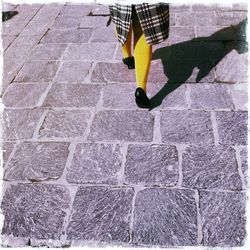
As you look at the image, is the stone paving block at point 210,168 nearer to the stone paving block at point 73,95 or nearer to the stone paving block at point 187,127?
the stone paving block at point 187,127

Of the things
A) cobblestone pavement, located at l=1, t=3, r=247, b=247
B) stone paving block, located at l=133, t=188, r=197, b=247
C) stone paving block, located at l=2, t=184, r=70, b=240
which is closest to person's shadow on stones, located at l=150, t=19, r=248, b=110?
cobblestone pavement, located at l=1, t=3, r=247, b=247

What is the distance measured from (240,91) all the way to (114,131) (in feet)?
3.88

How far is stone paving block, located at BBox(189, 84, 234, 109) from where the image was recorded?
9.73 ft

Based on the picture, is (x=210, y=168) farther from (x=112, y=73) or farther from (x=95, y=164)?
(x=112, y=73)

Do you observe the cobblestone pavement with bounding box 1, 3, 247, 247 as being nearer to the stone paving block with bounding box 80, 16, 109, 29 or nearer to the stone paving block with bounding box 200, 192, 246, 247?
the stone paving block with bounding box 200, 192, 246, 247

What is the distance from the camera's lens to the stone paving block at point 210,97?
2.97 meters

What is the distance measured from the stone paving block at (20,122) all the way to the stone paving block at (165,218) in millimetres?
1127

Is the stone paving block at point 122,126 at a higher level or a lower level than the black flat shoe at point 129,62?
lower

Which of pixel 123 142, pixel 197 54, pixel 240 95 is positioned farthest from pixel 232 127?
pixel 197 54

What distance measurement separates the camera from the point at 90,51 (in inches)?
154

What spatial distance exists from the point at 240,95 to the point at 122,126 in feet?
3.50

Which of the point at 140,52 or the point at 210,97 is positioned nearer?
the point at 140,52

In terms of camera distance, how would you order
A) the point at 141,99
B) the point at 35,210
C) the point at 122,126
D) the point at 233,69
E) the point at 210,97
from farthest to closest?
1. the point at 233,69
2. the point at 210,97
3. the point at 141,99
4. the point at 122,126
5. the point at 35,210

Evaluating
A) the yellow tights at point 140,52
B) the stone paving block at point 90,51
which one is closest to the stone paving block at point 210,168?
the yellow tights at point 140,52
